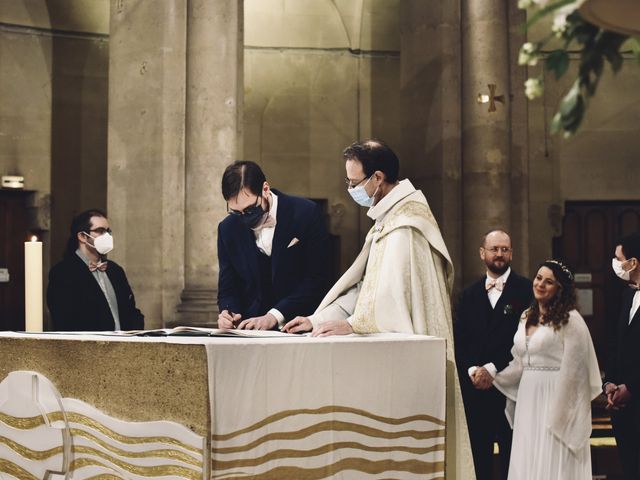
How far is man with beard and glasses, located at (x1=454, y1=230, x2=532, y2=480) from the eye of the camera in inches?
262

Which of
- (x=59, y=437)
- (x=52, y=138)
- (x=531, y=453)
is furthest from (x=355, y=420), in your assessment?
(x=52, y=138)

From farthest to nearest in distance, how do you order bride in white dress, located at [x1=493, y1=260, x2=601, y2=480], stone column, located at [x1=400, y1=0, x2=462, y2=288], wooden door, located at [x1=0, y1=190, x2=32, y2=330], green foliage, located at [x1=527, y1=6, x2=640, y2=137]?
wooden door, located at [x1=0, y1=190, x2=32, y2=330], stone column, located at [x1=400, y1=0, x2=462, y2=288], bride in white dress, located at [x1=493, y1=260, x2=601, y2=480], green foliage, located at [x1=527, y1=6, x2=640, y2=137]

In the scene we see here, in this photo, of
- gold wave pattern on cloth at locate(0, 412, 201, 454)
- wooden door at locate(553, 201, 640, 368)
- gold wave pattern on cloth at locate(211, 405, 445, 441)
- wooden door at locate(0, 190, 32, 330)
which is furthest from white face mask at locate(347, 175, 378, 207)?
wooden door at locate(553, 201, 640, 368)

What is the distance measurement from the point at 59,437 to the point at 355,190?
145 cm

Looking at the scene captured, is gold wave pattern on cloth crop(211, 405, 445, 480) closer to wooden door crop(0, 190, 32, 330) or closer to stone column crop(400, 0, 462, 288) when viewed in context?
stone column crop(400, 0, 462, 288)

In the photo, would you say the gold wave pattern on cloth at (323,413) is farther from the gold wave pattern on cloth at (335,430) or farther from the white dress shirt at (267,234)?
the white dress shirt at (267,234)

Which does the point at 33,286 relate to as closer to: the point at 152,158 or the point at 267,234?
the point at 267,234

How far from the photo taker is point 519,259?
11.5 m

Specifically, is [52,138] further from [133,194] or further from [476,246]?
[476,246]

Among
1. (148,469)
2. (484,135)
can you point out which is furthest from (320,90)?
(148,469)

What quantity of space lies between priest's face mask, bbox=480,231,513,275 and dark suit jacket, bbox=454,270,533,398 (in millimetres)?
98

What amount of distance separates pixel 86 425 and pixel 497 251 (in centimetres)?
398

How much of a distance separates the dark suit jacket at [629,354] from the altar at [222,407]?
342cm

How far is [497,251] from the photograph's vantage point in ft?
22.5
